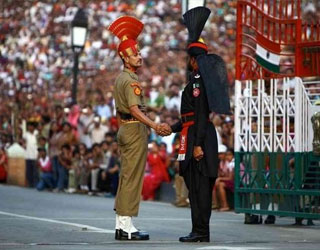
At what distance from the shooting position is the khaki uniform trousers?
46.5ft

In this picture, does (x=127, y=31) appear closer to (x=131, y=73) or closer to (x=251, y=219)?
(x=131, y=73)

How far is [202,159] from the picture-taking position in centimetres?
1424

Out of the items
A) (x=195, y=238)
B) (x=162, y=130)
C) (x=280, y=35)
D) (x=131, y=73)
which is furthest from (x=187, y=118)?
(x=280, y=35)

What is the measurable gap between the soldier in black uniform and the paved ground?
39 centimetres

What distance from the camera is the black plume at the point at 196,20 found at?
14.6 m

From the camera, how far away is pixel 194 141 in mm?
14219

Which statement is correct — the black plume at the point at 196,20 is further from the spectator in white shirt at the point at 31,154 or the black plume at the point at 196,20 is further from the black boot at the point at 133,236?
the spectator in white shirt at the point at 31,154

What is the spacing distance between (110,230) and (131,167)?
1.60 metres

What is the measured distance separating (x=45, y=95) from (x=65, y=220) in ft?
83.6

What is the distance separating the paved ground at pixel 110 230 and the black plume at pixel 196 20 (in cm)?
231

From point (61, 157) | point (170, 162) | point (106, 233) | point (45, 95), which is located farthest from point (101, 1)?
point (106, 233)

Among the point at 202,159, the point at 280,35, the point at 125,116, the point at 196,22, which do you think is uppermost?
the point at 280,35

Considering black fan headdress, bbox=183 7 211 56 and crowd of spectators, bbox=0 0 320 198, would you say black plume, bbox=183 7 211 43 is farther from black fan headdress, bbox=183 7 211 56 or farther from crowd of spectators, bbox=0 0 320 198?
crowd of spectators, bbox=0 0 320 198

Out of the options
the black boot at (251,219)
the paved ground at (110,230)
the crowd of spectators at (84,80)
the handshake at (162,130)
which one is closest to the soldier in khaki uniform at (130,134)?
the handshake at (162,130)
